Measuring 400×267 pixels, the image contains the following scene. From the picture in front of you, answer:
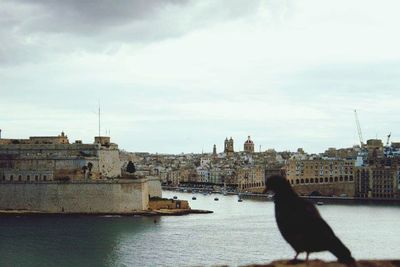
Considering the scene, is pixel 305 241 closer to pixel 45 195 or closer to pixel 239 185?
pixel 45 195

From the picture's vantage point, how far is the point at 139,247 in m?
30.8

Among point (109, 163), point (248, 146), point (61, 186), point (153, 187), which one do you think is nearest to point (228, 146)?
point (248, 146)

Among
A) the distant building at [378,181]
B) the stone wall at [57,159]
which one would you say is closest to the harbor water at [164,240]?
the stone wall at [57,159]

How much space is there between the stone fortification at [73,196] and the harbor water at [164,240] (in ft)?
5.40

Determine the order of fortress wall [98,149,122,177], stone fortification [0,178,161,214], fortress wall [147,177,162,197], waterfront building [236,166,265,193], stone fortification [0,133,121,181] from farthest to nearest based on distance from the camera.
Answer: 1. waterfront building [236,166,265,193]
2. fortress wall [147,177,162,197]
3. fortress wall [98,149,122,177]
4. stone fortification [0,133,121,181]
5. stone fortification [0,178,161,214]

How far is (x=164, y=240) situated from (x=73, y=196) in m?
13.1

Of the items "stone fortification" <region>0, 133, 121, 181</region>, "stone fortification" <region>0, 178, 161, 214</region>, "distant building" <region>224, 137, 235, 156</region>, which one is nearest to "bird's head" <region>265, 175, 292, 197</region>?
"stone fortification" <region>0, 178, 161, 214</region>

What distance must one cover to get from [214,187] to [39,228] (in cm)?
5904

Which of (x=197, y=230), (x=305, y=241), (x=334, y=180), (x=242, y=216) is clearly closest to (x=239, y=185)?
(x=334, y=180)

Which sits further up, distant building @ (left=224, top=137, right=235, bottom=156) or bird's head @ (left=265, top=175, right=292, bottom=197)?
distant building @ (left=224, top=137, right=235, bottom=156)

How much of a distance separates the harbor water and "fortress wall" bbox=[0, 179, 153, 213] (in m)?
1.65

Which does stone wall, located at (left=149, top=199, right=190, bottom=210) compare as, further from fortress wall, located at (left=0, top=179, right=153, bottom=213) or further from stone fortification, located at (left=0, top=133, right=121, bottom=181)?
fortress wall, located at (left=0, top=179, right=153, bottom=213)

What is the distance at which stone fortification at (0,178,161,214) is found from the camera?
44469 mm

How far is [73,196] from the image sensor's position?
44.6 meters
